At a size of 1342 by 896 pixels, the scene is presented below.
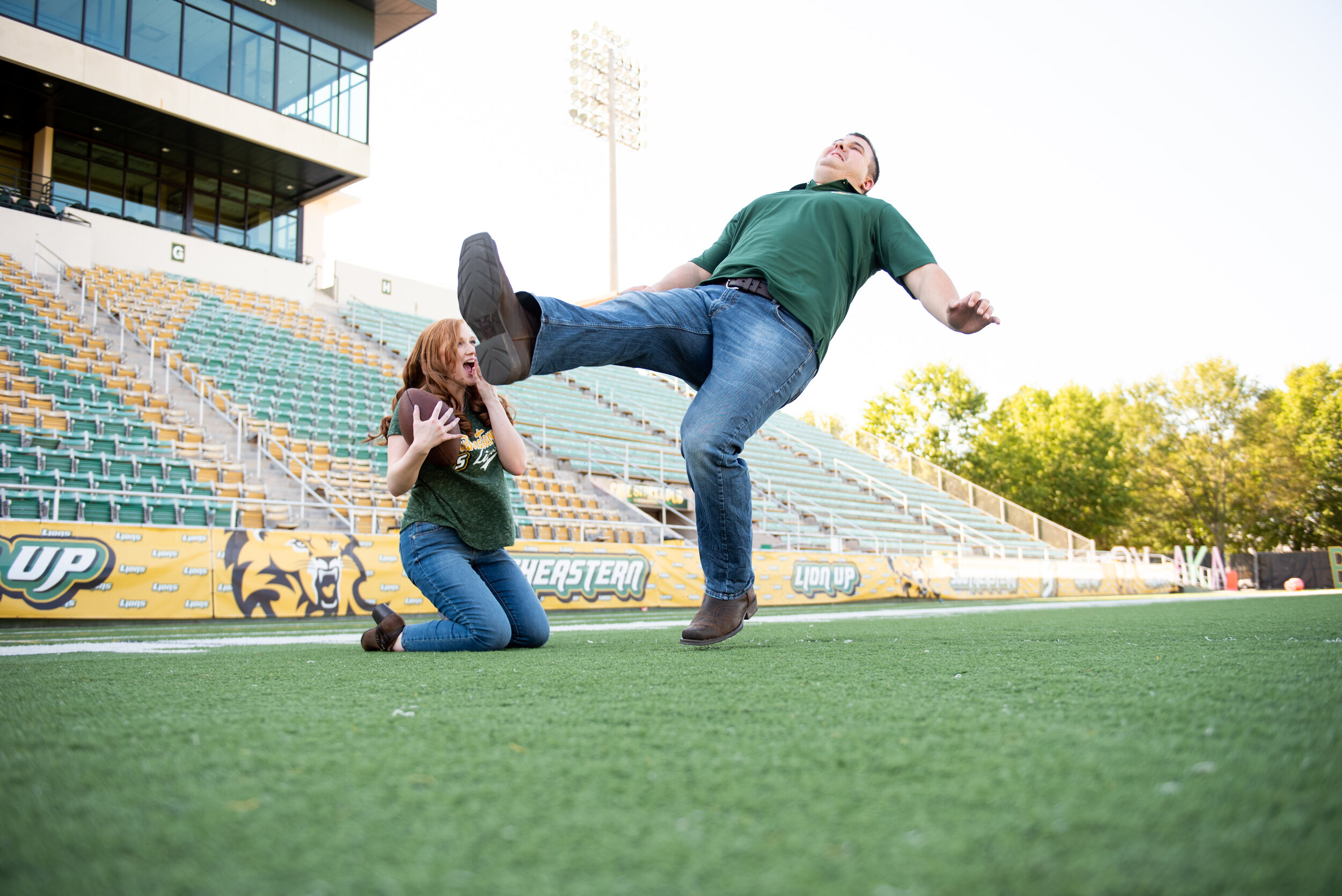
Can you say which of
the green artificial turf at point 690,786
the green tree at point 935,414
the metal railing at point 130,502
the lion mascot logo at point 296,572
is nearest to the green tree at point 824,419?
the green tree at point 935,414

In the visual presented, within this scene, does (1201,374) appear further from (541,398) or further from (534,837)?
(534,837)

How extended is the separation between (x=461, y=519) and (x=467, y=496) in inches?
3.7

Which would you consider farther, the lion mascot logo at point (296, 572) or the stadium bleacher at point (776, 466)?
the stadium bleacher at point (776, 466)

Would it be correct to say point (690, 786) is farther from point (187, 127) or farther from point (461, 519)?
point (187, 127)

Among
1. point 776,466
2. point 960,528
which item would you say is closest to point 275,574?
point 776,466

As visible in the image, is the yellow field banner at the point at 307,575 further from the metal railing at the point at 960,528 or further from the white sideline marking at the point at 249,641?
the metal railing at the point at 960,528

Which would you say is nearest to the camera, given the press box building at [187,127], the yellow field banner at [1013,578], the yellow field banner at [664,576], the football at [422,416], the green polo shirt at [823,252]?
the green polo shirt at [823,252]

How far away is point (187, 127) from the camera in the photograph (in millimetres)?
17531

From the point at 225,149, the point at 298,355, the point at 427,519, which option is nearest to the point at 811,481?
the point at 298,355

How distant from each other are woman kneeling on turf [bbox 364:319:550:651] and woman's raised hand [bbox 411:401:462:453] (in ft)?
0.05

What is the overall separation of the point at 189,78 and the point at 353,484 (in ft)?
39.9

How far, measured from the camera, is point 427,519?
130 inches

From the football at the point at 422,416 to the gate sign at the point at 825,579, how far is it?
339 inches

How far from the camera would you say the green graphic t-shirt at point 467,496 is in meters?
3.28
